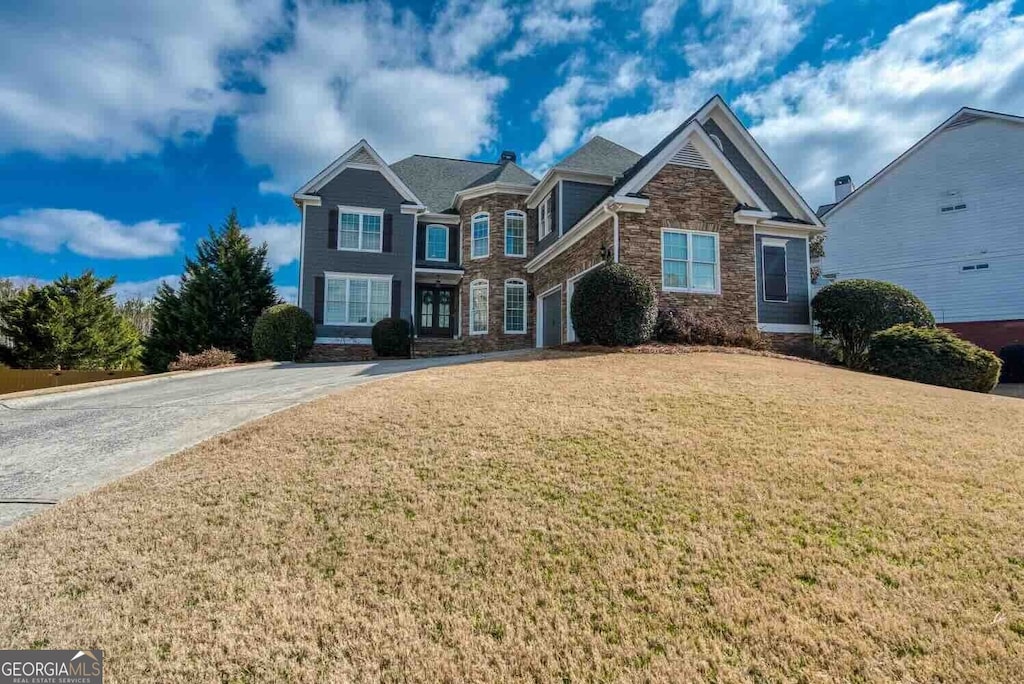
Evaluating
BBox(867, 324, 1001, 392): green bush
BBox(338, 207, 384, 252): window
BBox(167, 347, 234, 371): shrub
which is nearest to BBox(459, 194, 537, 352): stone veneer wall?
BBox(338, 207, 384, 252): window

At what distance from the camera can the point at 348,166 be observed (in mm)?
20031

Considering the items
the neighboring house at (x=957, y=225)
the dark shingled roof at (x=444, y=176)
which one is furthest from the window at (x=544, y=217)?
the neighboring house at (x=957, y=225)

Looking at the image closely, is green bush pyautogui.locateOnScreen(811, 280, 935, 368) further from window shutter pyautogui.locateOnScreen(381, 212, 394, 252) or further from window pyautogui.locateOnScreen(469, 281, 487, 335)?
window shutter pyautogui.locateOnScreen(381, 212, 394, 252)

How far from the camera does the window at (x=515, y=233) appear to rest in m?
20.8

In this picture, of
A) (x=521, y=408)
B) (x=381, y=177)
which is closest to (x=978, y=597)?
(x=521, y=408)

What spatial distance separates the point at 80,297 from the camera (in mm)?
20469

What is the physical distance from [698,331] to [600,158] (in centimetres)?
873

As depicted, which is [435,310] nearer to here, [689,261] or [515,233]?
[515,233]

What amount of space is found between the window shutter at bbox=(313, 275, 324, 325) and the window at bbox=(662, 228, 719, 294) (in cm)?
1240

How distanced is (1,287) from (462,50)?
109 ft

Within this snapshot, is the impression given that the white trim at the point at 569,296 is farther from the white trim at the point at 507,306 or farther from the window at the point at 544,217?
the white trim at the point at 507,306

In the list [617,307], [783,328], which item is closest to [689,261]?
[617,307]

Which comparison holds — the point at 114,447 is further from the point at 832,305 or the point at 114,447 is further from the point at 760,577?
the point at 832,305

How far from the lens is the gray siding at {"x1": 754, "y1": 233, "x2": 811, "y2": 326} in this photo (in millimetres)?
16078
